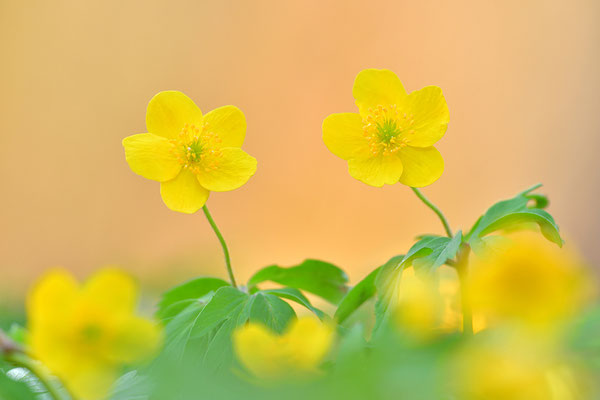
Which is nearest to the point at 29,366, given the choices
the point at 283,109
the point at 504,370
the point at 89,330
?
the point at 89,330

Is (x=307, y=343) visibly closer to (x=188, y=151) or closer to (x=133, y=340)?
(x=133, y=340)


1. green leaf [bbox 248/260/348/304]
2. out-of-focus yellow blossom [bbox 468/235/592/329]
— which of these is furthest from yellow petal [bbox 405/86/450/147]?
out-of-focus yellow blossom [bbox 468/235/592/329]

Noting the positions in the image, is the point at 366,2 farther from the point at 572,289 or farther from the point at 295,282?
the point at 572,289

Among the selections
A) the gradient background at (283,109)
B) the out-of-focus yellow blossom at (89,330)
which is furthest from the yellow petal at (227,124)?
the gradient background at (283,109)

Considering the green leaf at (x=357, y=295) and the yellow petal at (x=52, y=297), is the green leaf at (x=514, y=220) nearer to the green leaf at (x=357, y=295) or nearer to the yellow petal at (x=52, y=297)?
the green leaf at (x=357, y=295)

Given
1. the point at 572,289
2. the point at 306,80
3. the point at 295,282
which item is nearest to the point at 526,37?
the point at 306,80
